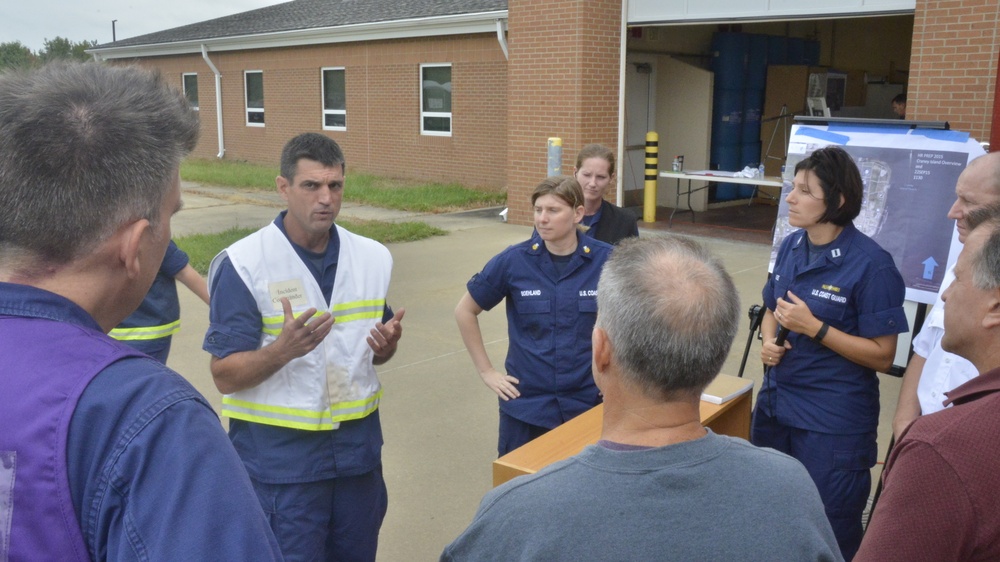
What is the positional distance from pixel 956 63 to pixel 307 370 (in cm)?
852

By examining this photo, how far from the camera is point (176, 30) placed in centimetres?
2908

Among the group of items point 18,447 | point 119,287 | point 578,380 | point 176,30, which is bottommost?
point 578,380

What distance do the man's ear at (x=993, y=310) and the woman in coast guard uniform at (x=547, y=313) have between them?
1703 mm

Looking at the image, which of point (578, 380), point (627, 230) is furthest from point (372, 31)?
point (578, 380)

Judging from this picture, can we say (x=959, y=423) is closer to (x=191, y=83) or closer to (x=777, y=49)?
(x=777, y=49)

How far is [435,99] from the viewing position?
18.8 metres

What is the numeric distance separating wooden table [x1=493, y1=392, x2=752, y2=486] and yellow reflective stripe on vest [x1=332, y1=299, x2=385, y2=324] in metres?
0.75

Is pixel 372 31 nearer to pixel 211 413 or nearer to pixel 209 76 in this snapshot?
pixel 209 76

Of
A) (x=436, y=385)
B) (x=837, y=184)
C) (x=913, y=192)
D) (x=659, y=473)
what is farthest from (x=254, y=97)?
(x=659, y=473)

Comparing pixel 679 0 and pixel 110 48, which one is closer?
pixel 679 0

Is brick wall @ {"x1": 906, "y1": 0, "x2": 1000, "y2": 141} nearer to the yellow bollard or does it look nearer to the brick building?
the brick building

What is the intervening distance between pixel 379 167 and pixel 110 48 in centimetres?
1231

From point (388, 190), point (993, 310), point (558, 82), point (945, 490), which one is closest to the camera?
point (945, 490)

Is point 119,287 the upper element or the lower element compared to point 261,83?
lower
